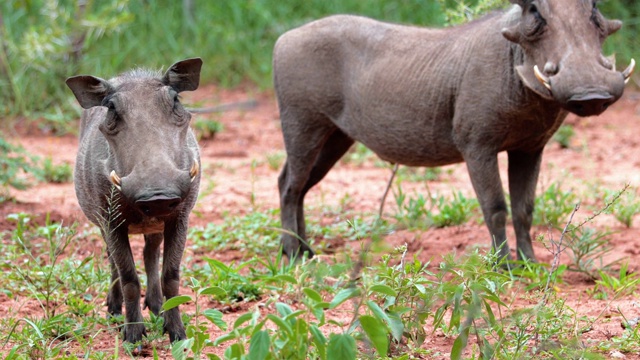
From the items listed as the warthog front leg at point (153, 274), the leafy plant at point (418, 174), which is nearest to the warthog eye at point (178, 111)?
the warthog front leg at point (153, 274)

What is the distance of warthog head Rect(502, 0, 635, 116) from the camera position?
13.7 ft

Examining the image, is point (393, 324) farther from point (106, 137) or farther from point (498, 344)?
point (106, 137)

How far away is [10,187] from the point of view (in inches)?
256

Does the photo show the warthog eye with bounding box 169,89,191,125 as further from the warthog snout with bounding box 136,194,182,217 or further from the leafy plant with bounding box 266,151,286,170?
the leafy plant with bounding box 266,151,286,170

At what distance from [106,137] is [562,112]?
229 cm

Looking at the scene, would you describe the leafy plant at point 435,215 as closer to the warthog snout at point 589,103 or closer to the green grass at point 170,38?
the warthog snout at point 589,103

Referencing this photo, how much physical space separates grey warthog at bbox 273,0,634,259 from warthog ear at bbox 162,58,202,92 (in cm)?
156

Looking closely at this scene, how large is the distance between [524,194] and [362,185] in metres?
2.22

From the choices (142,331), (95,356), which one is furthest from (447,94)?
(95,356)

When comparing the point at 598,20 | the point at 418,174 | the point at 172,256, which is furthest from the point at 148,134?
the point at 418,174

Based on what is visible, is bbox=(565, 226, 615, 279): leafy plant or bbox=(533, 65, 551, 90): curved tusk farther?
bbox=(565, 226, 615, 279): leafy plant

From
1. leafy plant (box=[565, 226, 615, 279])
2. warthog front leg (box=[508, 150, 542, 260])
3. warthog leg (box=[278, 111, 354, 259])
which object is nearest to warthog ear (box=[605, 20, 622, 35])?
warthog front leg (box=[508, 150, 542, 260])

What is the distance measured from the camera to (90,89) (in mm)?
3623

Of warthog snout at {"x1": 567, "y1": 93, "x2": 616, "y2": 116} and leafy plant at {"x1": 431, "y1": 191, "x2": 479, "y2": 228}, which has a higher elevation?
warthog snout at {"x1": 567, "y1": 93, "x2": 616, "y2": 116}
